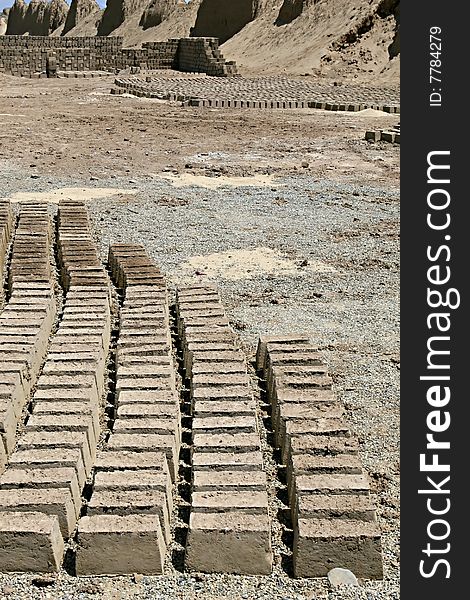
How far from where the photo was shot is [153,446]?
4324 mm

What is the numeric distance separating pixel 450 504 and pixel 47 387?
272 cm

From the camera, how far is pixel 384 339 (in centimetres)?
667

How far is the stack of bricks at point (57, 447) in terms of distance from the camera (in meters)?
3.72

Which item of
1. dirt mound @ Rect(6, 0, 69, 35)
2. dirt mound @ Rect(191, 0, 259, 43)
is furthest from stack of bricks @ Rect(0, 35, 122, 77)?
dirt mound @ Rect(6, 0, 69, 35)

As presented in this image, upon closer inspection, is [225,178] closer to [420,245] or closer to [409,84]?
[409,84]

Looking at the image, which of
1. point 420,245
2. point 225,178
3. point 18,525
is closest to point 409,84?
point 420,245

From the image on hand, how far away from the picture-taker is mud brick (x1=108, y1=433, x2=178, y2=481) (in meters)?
4.31

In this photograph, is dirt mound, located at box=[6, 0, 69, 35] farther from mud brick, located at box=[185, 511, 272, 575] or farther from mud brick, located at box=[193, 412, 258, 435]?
mud brick, located at box=[185, 511, 272, 575]

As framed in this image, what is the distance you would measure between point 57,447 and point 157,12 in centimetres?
5851

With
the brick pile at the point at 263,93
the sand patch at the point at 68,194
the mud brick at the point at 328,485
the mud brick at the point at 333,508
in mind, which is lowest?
the mud brick at the point at 333,508

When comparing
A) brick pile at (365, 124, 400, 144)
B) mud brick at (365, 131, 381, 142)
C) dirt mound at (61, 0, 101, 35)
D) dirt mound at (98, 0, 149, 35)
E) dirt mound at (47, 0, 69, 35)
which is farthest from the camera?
dirt mound at (47, 0, 69, 35)

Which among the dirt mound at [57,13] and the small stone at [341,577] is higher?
the dirt mound at [57,13]

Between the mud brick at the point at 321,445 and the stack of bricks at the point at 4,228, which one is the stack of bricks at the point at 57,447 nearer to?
the mud brick at the point at 321,445

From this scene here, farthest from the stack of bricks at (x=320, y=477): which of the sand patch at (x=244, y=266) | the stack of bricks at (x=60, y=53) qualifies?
the stack of bricks at (x=60, y=53)
